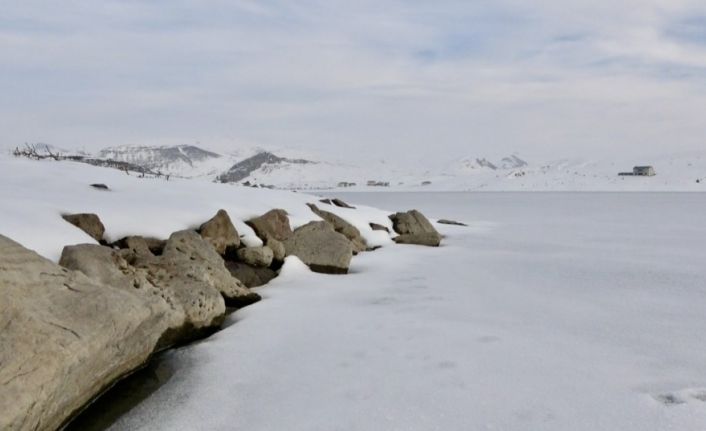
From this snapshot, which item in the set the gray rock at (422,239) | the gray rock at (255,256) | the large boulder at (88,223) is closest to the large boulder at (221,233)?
the gray rock at (255,256)

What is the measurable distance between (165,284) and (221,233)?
8.03ft

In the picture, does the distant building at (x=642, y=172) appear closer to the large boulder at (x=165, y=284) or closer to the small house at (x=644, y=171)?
the small house at (x=644, y=171)

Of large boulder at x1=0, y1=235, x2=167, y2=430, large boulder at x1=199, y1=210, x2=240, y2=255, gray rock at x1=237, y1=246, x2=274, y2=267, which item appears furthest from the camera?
gray rock at x1=237, y1=246, x2=274, y2=267

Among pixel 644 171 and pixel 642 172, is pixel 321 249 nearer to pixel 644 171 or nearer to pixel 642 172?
pixel 642 172

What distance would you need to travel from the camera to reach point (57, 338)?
3.27 meters

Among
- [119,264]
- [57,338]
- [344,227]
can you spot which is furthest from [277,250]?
[57,338]

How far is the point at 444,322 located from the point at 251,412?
2.46m

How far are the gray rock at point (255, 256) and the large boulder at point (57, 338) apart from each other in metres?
3.60

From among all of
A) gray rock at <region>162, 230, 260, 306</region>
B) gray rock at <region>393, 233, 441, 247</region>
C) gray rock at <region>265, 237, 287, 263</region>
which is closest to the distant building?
gray rock at <region>393, 233, 441, 247</region>

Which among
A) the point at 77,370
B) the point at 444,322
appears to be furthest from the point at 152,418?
the point at 444,322

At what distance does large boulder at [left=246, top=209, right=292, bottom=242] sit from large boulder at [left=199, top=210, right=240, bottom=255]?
74 centimetres

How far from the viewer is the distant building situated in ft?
219

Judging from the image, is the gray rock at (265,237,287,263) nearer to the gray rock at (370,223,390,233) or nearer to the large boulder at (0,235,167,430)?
the large boulder at (0,235,167,430)

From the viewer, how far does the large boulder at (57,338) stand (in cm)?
298
